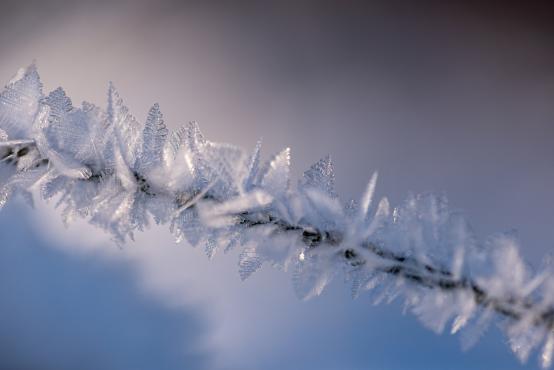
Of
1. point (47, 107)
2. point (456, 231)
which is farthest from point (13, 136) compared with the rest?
point (456, 231)

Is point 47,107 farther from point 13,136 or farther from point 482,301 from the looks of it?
point 482,301

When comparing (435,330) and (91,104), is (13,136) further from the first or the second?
(435,330)

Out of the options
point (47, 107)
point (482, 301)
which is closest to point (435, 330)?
point (482, 301)

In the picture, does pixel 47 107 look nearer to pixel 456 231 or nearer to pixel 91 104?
pixel 91 104

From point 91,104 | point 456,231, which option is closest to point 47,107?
point 91,104
